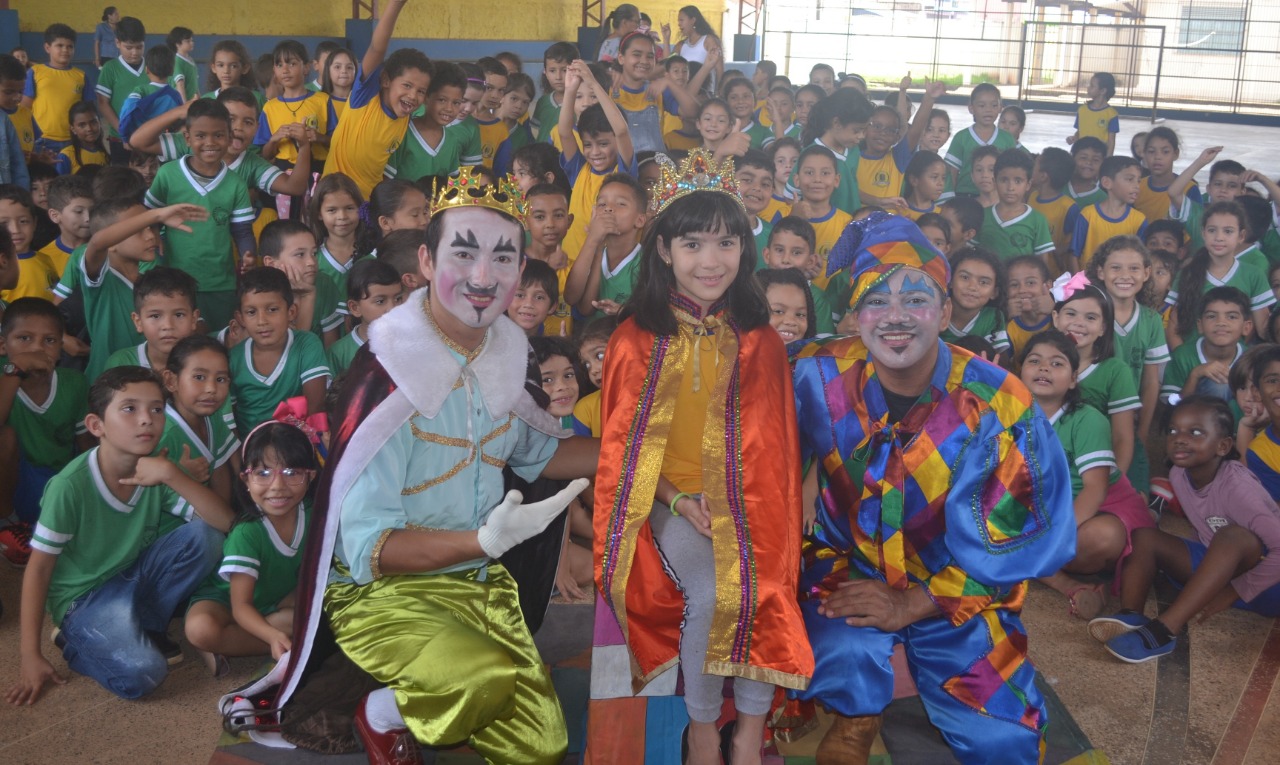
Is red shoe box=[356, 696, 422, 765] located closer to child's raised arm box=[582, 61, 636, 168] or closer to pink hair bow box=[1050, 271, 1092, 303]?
pink hair bow box=[1050, 271, 1092, 303]

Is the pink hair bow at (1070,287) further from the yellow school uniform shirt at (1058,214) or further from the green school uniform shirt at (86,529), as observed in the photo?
the green school uniform shirt at (86,529)

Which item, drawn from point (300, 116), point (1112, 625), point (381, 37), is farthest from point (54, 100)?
point (1112, 625)

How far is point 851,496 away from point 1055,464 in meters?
0.52

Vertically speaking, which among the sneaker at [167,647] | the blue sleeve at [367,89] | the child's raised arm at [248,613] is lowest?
the sneaker at [167,647]

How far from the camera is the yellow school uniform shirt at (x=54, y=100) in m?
8.01

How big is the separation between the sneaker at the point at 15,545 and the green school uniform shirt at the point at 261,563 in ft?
3.10

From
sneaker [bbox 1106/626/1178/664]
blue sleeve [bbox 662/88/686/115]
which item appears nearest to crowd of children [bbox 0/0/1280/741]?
sneaker [bbox 1106/626/1178/664]

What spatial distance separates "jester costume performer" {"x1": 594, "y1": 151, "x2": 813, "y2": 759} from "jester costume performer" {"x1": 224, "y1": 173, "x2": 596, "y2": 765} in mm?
262

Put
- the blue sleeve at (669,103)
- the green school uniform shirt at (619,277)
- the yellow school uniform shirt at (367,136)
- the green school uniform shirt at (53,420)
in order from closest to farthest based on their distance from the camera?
the green school uniform shirt at (53,420) → the green school uniform shirt at (619,277) → the yellow school uniform shirt at (367,136) → the blue sleeve at (669,103)

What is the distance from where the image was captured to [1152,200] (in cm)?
736

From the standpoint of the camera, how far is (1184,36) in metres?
26.5

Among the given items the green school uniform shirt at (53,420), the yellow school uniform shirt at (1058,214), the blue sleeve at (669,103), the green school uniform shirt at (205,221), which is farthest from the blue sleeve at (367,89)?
the yellow school uniform shirt at (1058,214)

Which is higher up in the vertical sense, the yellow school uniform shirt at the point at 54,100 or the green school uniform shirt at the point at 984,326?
the yellow school uniform shirt at the point at 54,100

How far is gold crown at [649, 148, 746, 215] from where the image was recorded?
116 inches
